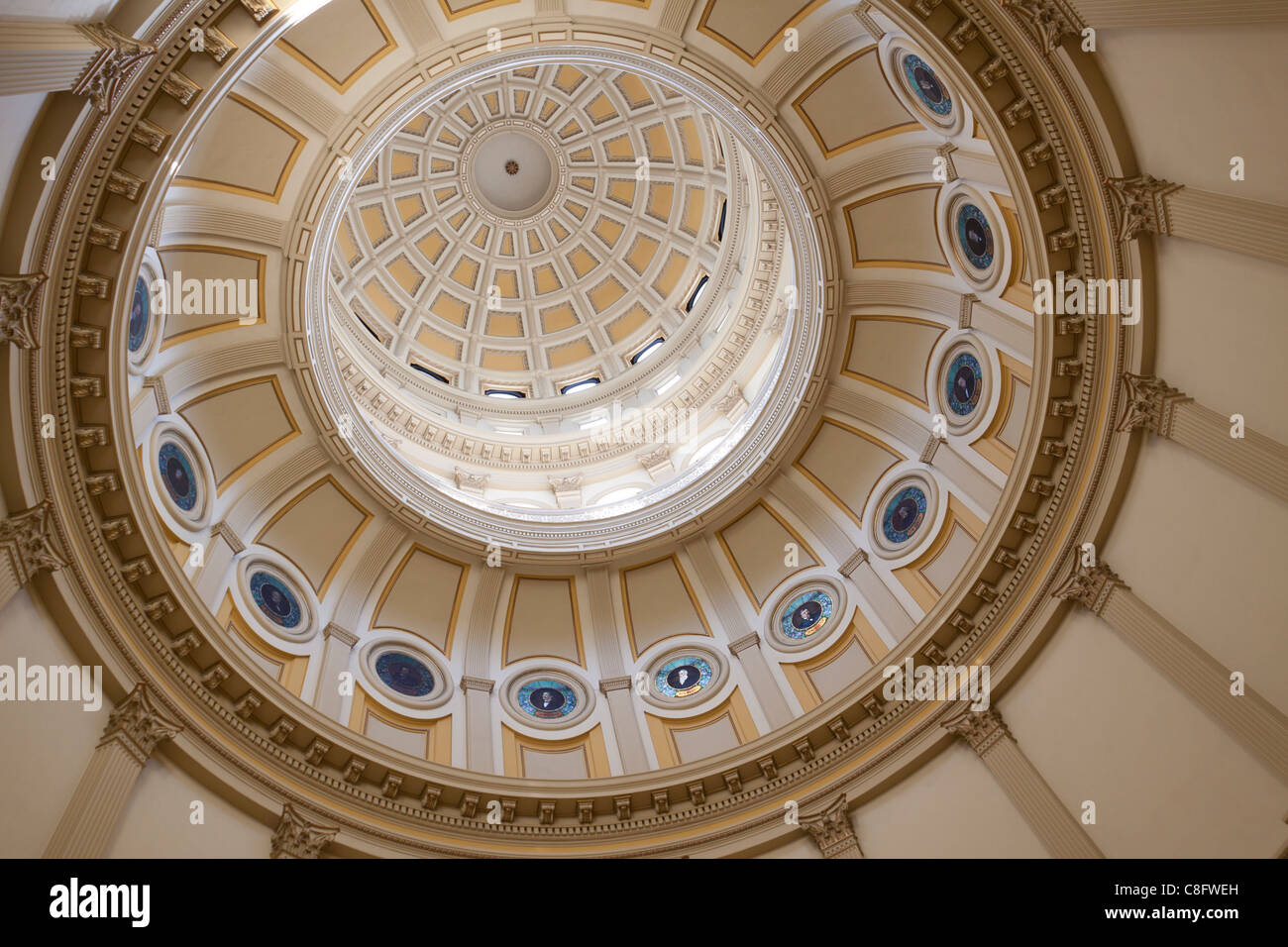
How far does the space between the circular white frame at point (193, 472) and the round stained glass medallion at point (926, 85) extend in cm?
1547

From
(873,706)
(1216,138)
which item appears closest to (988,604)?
(873,706)

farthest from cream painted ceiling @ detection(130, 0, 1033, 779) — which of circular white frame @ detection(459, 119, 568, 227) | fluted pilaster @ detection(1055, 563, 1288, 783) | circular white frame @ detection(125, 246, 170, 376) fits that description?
circular white frame @ detection(459, 119, 568, 227)

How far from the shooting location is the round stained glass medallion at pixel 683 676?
805 inches

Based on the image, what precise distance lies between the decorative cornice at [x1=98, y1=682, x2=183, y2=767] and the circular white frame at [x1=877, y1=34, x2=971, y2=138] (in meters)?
16.1

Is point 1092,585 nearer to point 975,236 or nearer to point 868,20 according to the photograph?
point 975,236

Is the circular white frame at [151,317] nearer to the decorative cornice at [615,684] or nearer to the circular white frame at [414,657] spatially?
the circular white frame at [414,657]

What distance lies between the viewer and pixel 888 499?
20422 mm

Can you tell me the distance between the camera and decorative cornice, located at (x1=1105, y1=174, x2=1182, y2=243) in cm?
1159

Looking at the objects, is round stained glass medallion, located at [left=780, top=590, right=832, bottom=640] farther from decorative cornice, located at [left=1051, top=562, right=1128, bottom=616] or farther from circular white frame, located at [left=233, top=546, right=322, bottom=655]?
circular white frame, located at [left=233, top=546, right=322, bottom=655]

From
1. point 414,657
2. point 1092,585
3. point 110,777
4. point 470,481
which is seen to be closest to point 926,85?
point 1092,585

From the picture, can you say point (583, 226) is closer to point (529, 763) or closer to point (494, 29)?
point (494, 29)

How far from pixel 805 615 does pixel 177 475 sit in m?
14.0

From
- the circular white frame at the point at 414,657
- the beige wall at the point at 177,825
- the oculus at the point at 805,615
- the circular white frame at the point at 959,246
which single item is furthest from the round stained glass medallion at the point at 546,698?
the circular white frame at the point at 959,246

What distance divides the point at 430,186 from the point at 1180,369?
2603 cm
